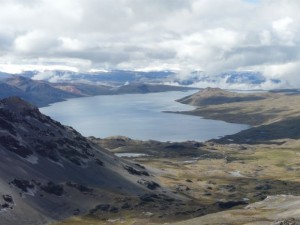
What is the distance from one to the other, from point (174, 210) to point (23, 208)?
47587mm

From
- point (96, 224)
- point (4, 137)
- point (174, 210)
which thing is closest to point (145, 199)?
point (174, 210)

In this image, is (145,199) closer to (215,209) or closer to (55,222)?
(215,209)

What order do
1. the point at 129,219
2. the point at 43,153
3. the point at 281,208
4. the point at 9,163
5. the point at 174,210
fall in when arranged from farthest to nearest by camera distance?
the point at 43,153, the point at 9,163, the point at 174,210, the point at 129,219, the point at 281,208

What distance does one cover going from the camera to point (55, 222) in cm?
14088

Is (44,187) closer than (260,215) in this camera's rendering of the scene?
No

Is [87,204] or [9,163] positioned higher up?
[9,163]

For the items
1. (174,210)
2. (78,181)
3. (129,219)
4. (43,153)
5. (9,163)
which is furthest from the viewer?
(43,153)

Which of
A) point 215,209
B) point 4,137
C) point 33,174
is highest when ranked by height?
point 4,137

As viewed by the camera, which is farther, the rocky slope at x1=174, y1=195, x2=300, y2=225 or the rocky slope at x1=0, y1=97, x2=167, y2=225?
the rocky slope at x1=0, y1=97, x2=167, y2=225

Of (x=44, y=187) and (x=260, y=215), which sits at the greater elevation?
(x=44, y=187)

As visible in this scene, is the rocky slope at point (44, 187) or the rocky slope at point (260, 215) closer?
the rocky slope at point (260, 215)

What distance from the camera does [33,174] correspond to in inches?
6772

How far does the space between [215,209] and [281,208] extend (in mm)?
30552

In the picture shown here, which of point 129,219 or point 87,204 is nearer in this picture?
point 129,219
